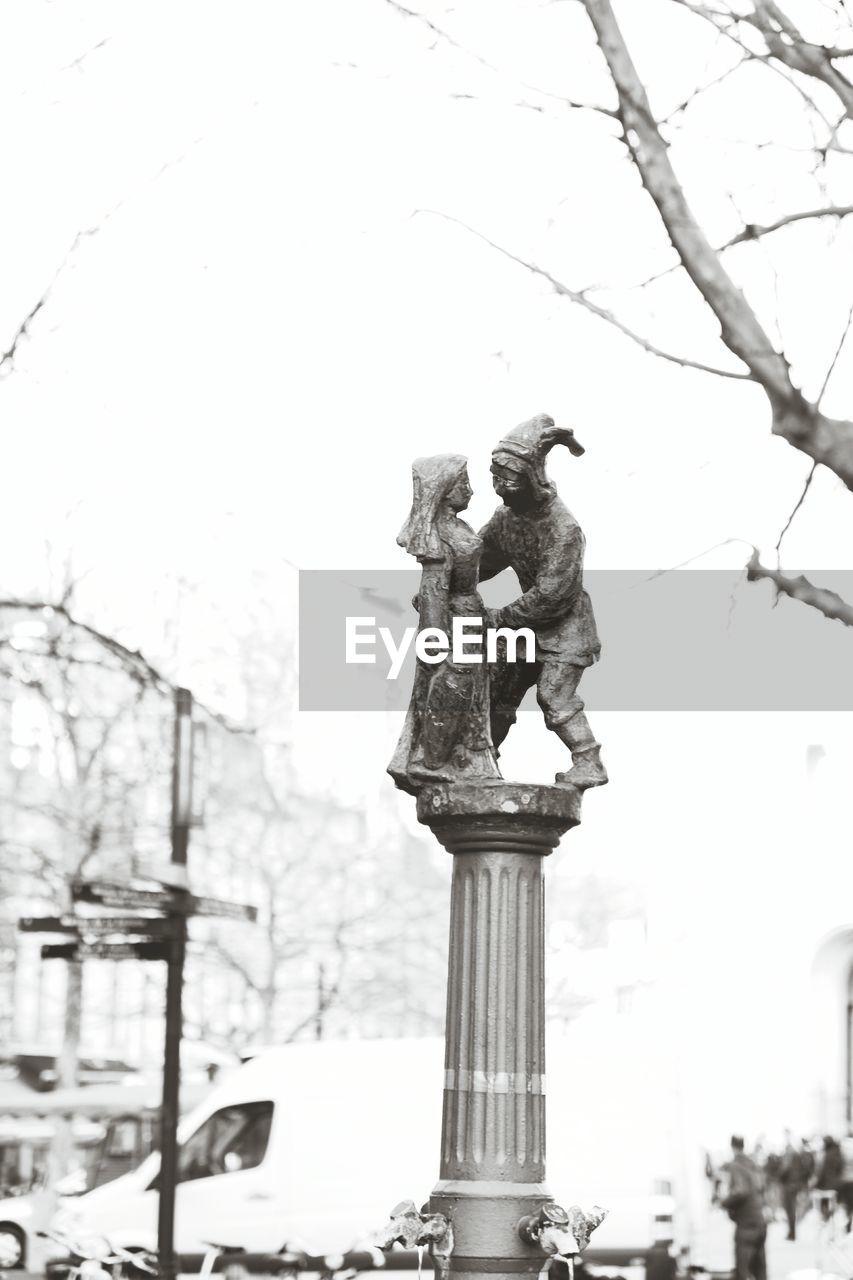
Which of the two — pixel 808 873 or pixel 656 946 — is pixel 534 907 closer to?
pixel 808 873

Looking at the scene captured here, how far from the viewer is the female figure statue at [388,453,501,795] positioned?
254 inches

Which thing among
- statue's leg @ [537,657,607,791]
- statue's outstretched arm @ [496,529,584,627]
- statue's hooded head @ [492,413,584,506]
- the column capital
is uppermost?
statue's hooded head @ [492,413,584,506]

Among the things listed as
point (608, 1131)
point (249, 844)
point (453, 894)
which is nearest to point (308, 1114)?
point (608, 1131)

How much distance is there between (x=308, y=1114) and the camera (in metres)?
15.3

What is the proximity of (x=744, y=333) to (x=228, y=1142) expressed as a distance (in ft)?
31.0

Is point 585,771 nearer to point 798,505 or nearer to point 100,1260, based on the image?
point 798,505

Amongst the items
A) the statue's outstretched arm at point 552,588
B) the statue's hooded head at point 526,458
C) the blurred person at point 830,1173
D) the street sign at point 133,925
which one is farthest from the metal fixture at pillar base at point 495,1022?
the blurred person at point 830,1173

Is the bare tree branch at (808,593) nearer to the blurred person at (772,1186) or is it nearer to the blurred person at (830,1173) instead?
the blurred person at (830,1173)

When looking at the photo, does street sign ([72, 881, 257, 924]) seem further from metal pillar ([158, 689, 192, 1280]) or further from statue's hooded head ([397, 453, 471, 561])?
statue's hooded head ([397, 453, 471, 561])

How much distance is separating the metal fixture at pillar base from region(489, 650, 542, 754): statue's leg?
48 cm

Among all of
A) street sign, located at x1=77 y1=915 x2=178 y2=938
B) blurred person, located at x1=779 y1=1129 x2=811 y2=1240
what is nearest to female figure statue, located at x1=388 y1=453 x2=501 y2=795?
street sign, located at x1=77 y1=915 x2=178 y2=938

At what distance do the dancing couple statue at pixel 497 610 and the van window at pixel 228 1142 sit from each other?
9302 millimetres

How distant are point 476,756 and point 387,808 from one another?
23.3 meters

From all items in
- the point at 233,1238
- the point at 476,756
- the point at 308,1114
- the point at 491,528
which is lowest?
the point at 233,1238
